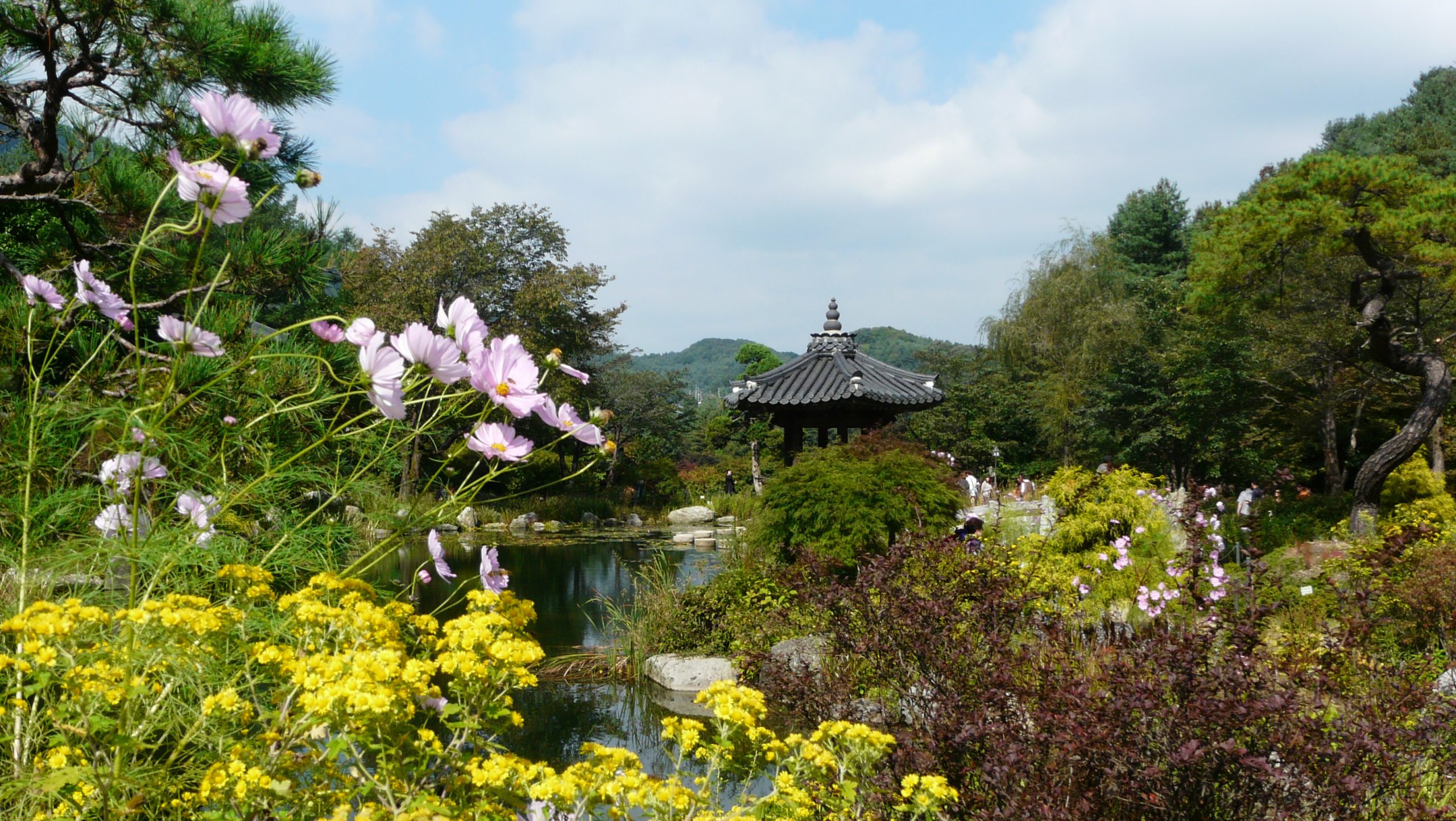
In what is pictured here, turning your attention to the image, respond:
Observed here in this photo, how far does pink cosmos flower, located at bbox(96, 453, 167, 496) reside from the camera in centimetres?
129

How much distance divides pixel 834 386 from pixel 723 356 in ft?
366

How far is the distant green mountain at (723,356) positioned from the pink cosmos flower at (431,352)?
33.8 m

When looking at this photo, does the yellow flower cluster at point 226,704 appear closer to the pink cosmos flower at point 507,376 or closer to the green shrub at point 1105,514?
the pink cosmos flower at point 507,376

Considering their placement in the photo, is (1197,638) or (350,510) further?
(350,510)

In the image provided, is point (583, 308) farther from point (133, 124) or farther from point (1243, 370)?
point (133, 124)

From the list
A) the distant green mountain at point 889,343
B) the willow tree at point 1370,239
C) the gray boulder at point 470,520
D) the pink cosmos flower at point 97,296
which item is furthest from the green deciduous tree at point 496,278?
the distant green mountain at point 889,343

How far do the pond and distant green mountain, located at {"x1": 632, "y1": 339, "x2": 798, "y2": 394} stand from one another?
79482mm

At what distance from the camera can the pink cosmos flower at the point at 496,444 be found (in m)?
1.28

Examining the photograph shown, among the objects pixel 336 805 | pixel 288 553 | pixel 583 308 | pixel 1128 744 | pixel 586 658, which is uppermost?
pixel 583 308

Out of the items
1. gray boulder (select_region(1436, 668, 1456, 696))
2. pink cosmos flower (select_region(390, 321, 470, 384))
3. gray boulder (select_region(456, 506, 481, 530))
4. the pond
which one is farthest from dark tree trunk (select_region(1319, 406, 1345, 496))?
pink cosmos flower (select_region(390, 321, 470, 384))

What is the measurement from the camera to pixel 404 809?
122 cm

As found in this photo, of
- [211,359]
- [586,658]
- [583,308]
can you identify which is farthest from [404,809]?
[583,308]

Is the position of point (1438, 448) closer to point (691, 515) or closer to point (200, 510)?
point (691, 515)

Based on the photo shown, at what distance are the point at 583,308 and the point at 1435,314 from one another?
13.7m
